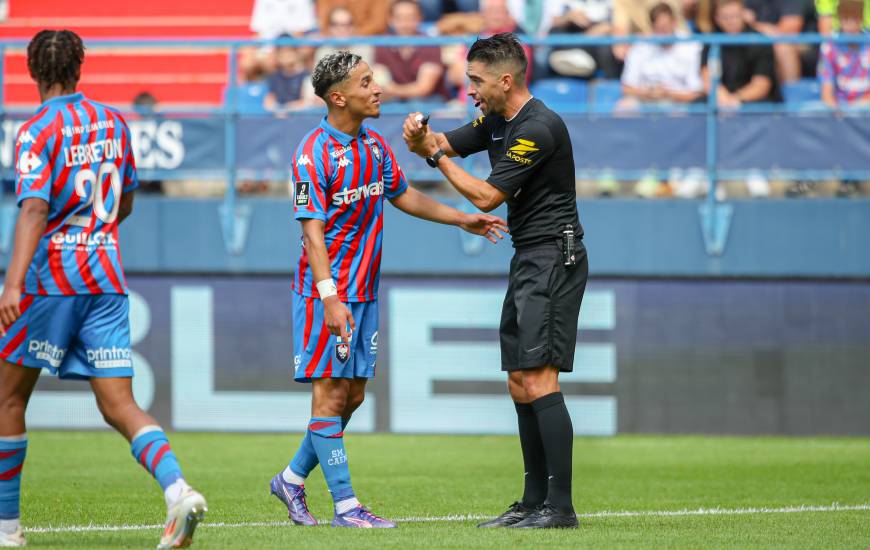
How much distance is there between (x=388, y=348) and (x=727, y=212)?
10.5 feet

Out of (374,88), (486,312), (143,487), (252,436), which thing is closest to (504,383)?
(486,312)

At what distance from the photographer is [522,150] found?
6.68 m

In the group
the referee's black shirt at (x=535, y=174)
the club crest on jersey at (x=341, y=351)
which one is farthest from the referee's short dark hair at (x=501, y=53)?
the club crest on jersey at (x=341, y=351)

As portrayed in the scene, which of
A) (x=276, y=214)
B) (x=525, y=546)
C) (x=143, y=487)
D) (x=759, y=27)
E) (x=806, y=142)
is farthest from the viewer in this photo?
(x=759, y=27)

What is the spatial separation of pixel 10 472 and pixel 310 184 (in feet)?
6.23

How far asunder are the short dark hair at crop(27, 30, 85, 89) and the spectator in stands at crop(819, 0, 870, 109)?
25.3ft

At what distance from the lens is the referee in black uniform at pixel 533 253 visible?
6.69 m

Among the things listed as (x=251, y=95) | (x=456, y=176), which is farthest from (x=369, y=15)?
(x=456, y=176)

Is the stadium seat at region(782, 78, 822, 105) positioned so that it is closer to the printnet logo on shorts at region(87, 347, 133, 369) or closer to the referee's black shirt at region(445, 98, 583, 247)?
the referee's black shirt at region(445, 98, 583, 247)

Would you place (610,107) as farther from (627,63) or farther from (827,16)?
(827,16)

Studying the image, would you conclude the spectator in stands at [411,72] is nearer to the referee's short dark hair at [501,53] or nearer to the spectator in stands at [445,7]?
the spectator in stands at [445,7]

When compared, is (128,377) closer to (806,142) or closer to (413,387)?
(413,387)

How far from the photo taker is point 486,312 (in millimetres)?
12273

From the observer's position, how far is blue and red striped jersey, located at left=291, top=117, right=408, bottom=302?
263 inches
